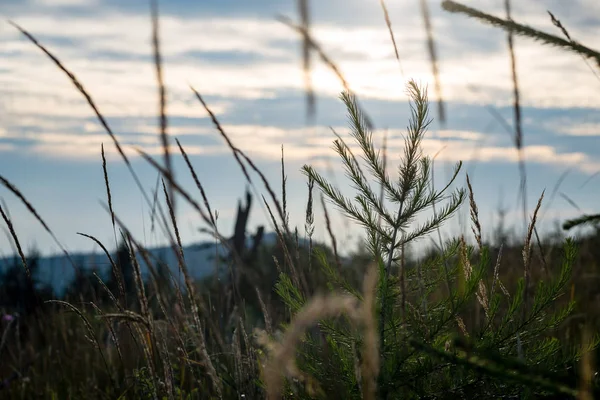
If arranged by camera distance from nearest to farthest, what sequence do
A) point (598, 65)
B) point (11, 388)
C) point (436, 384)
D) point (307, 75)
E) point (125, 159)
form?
point (598, 65)
point (436, 384)
point (125, 159)
point (307, 75)
point (11, 388)

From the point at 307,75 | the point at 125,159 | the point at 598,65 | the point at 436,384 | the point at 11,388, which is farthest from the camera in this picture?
the point at 11,388

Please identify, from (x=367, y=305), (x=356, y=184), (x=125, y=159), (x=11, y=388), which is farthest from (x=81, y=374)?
(x=367, y=305)

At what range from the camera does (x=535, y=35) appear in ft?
4.04

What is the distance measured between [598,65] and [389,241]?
87cm

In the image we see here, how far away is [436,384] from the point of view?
1.82 m

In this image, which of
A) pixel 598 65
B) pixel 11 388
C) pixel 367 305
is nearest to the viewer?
pixel 367 305

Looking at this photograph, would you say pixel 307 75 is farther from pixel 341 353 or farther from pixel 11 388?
pixel 11 388

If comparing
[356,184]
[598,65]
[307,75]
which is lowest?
[356,184]

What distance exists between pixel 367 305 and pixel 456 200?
3.68 ft

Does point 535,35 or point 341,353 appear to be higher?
point 535,35

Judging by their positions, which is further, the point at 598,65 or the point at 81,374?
the point at 81,374

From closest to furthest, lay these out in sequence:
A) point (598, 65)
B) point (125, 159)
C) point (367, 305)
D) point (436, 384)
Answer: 1. point (367, 305)
2. point (598, 65)
3. point (436, 384)
4. point (125, 159)

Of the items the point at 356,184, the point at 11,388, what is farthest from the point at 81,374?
the point at 356,184

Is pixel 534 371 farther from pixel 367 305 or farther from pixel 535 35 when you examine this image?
pixel 535 35
